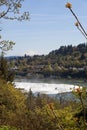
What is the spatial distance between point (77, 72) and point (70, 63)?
25.9 metres

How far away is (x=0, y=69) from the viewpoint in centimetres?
4866

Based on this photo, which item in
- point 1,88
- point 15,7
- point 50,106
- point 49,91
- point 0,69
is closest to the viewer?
point 50,106

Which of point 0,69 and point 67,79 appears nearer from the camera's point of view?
point 0,69

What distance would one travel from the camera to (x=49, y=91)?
4483 inches

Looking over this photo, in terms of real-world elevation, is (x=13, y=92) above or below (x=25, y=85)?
above

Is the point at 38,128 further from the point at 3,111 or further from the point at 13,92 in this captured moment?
the point at 13,92

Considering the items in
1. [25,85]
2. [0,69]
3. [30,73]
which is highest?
[0,69]

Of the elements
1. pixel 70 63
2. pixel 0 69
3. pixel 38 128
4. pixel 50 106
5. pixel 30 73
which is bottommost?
pixel 30 73

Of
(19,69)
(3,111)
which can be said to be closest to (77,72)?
(19,69)

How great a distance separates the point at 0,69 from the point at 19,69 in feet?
497

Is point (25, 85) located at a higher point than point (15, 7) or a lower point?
lower

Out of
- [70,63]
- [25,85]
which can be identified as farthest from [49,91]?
[70,63]

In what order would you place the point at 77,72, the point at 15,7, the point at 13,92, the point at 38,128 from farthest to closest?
the point at 77,72, the point at 13,92, the point at 38,128, the point at 15,7

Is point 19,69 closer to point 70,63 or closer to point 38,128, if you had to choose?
point 70,63
